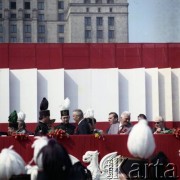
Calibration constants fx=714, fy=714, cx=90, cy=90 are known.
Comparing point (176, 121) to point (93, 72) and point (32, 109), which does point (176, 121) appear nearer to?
point (93, 72)

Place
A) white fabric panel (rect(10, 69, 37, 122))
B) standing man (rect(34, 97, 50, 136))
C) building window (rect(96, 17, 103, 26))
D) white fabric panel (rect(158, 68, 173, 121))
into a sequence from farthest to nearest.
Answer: building window (rect(96, 17, 103, 26))
white fabric panel (rect(158, 68, 173, 121))
white fabric panel (rect(10, 69, 37, 122))
standing man (rect(34, 97, 50, 136))

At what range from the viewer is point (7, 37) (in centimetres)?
10588

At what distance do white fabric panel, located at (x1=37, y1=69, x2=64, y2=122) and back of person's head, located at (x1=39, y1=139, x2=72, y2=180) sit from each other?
32.0ft

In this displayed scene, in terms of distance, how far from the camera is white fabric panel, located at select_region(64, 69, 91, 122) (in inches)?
571

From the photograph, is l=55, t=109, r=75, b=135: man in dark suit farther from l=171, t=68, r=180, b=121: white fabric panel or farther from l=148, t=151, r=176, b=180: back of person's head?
l=171, t=68, r=180, b=121: white fabric panel

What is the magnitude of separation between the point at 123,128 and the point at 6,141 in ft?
6.66

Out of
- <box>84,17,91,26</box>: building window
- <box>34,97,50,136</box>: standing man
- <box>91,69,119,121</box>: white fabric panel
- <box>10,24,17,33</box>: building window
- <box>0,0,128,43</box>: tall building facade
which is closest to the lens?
<box>34,97,50,136</box>: standing man

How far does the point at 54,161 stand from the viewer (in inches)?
175

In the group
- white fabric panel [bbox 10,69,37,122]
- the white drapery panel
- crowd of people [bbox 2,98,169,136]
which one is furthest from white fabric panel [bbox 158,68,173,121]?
crowd of people [bbox 2,98,169,136]

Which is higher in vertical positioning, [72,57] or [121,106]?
[72,57]

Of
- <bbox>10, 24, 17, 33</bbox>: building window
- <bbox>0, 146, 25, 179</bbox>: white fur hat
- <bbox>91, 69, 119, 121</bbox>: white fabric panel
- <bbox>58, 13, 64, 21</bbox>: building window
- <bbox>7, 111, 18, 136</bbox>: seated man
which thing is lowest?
<bbox>0, 146, 25, 179</bbox>: white fur hat

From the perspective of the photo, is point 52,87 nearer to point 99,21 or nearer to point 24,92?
point 24,92

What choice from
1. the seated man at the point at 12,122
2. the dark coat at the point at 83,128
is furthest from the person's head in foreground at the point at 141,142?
the seated man at the point at 12,122

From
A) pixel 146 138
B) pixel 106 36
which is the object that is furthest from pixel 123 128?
pixel 106 36
